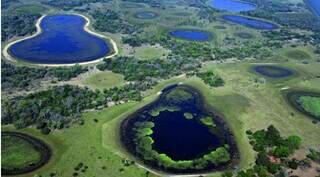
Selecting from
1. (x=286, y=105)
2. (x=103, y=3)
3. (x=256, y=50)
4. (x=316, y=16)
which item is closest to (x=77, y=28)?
(x=103, y=3)

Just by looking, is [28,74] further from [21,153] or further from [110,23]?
[110,23]

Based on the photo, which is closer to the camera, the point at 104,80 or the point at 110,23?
the point at 104,80

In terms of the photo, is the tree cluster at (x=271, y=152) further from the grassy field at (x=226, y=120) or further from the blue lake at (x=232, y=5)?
the blue lake at (x=232, y=5)

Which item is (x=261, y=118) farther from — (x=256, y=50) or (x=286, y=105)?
(x=256, y=50)

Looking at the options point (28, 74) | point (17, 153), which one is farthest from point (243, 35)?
point (17, 153)

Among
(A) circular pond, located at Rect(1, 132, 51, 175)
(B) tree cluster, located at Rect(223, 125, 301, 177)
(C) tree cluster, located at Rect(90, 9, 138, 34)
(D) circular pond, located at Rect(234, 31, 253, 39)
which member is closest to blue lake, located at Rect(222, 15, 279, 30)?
(D) circular pond, located at Rect(234, 31, 253, 39)

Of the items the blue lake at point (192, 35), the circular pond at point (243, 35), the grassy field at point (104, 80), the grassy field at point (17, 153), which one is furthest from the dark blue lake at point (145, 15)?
the grassy field at point (17, 153)
